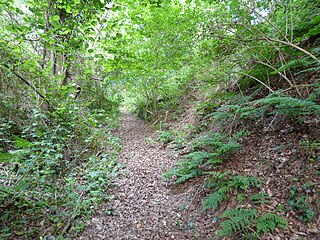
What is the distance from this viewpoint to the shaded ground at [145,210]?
2.89m

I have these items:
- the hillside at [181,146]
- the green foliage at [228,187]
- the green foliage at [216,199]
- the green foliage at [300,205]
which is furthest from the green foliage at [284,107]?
the green foliage at [216,199]

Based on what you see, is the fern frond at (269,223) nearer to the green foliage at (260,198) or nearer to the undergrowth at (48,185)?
the green foliage at (260,198)

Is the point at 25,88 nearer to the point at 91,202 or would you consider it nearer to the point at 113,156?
the point at 113,156

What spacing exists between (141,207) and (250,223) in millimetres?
2058

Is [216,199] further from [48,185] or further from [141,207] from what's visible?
[48,185]

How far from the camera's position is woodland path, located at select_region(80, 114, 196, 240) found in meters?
2.91

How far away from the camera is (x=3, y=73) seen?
4.59 meters

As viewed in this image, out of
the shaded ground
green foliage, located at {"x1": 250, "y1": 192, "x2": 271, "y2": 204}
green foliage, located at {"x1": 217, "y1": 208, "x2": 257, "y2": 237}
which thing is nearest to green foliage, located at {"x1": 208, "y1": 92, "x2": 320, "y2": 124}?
green foliage, located at {"x1": 250, "y1": 192, "x2": 271, "y2": 204}

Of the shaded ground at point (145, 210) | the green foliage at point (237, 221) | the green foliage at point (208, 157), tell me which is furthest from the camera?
the green foliage at point (208, 157)

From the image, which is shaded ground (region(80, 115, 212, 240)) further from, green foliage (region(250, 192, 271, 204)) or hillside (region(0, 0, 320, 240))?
green foliage (region(250, 192, 271, 204))

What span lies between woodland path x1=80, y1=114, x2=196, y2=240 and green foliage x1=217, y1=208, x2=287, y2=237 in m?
0.78

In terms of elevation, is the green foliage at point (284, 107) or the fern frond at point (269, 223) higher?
the green foliage at point (284, 107)

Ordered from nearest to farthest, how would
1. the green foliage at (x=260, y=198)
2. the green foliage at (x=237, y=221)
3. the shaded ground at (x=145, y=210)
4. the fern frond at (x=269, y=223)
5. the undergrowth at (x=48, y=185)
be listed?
the fern frond at (x=269, y=223)
the green foliage at (x=237, y=221)
the green foliage at (x=260, y=198)
the undergrowth at (x=48, y=185)
the shaded ground at (x=145, y=210)

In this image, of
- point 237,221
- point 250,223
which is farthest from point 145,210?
point 250,223
